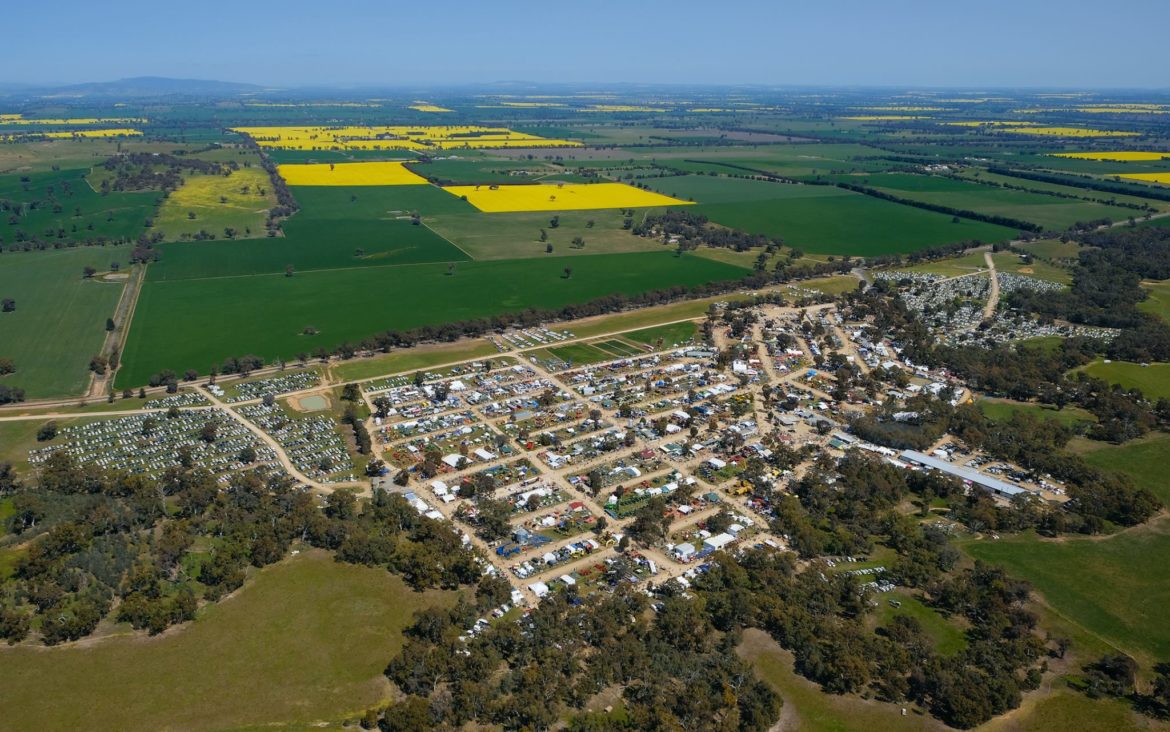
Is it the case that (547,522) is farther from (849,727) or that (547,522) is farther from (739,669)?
(849,727)

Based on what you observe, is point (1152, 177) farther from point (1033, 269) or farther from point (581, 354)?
point (581, 354)

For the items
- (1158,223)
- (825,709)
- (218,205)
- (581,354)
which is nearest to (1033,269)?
(1158,223)

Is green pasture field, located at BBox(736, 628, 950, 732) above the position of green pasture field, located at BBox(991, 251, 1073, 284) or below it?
below

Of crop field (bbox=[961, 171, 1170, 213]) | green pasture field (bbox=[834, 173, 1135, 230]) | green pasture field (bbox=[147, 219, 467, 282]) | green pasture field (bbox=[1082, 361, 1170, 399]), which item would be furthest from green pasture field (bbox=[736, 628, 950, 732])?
crop field (bbox=[961, 171, 1170, 213])

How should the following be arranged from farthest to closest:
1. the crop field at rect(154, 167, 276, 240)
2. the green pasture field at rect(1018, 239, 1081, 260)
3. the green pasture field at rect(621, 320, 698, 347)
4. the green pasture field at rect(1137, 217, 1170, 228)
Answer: the green pasture field at rect(1137, 217, 1170, 228)
the crop field at rect(154, 167, 276, 240)
the green pasture field at rect(1018, 239, 1081, 260)
the green pasture field at rect(621, 320, 698, 347)

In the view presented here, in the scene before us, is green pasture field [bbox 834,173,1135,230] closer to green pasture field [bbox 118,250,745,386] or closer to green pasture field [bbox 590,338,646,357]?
green pasture field [bbox 118,250,745,386]

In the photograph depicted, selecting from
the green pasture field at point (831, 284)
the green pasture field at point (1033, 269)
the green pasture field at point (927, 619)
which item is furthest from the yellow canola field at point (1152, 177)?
the green pasture field at point (927, 619)
